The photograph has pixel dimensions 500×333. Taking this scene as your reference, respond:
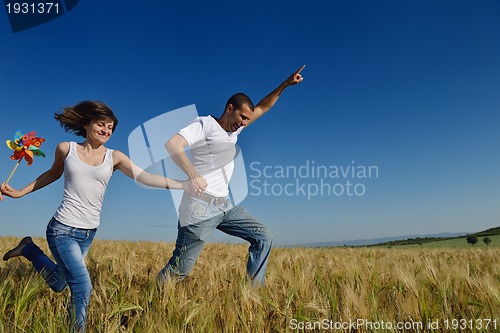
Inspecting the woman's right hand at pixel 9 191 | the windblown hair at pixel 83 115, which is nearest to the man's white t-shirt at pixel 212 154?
the windblown hair at pixel 83 115

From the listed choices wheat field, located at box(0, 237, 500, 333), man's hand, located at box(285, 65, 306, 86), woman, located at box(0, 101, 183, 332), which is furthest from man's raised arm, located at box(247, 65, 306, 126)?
wheat field, located at box(0, 237, 500, 333)

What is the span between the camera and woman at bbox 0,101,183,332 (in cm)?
293

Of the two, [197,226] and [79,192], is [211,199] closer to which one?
[197,226]

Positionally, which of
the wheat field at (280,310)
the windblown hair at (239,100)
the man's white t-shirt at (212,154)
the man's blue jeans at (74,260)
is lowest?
the wheat field at (280,310)

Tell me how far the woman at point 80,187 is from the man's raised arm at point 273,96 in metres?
1.36

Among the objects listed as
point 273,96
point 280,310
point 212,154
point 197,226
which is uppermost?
point 273,96

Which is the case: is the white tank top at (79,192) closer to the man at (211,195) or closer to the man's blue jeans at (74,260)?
the man's blue jeans at (74,260)

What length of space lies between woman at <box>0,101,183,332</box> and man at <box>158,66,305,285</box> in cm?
27

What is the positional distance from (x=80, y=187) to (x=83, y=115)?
66 cm

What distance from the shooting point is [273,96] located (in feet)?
14.9

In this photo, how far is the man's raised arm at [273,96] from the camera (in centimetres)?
443

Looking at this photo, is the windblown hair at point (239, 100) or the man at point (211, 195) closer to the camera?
the man at point (211, 195)

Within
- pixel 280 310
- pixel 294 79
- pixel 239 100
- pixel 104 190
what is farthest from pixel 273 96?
pixel 280 310

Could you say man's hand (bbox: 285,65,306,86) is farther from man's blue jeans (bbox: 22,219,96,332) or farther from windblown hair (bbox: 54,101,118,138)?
man's blue jeans (bbox: 22,219,96,332)
